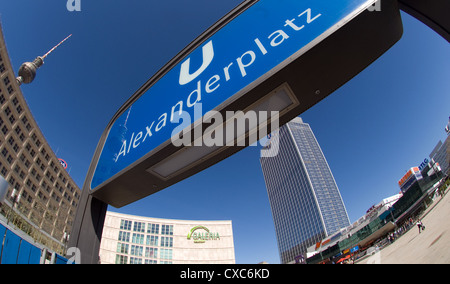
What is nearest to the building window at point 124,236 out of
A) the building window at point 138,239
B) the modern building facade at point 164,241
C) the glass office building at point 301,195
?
the modern building facade at point 164,241

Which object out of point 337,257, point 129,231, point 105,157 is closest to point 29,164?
point 129,231

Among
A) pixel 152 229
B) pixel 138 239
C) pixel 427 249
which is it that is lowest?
pixel 427 249

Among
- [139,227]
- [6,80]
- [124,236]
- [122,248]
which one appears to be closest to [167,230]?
[139,227]

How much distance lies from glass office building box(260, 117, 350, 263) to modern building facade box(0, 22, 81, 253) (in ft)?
307

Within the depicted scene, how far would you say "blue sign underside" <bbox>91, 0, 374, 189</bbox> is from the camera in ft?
3.78

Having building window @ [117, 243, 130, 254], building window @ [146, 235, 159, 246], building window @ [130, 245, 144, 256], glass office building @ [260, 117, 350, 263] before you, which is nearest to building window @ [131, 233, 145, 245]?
building window @ [130, 245, 144, 256]

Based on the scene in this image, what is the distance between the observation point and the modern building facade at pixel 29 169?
43406 mm

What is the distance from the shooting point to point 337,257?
205 ft

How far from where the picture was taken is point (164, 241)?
66688 mm

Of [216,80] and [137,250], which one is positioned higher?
[137,250]

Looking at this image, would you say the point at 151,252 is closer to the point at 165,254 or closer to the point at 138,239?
the point at 165,254

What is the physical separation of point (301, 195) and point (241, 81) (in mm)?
150325

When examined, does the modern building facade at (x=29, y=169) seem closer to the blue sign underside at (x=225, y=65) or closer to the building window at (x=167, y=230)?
the building window at (x=167, y=230)

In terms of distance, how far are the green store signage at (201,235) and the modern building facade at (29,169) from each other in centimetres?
3390
